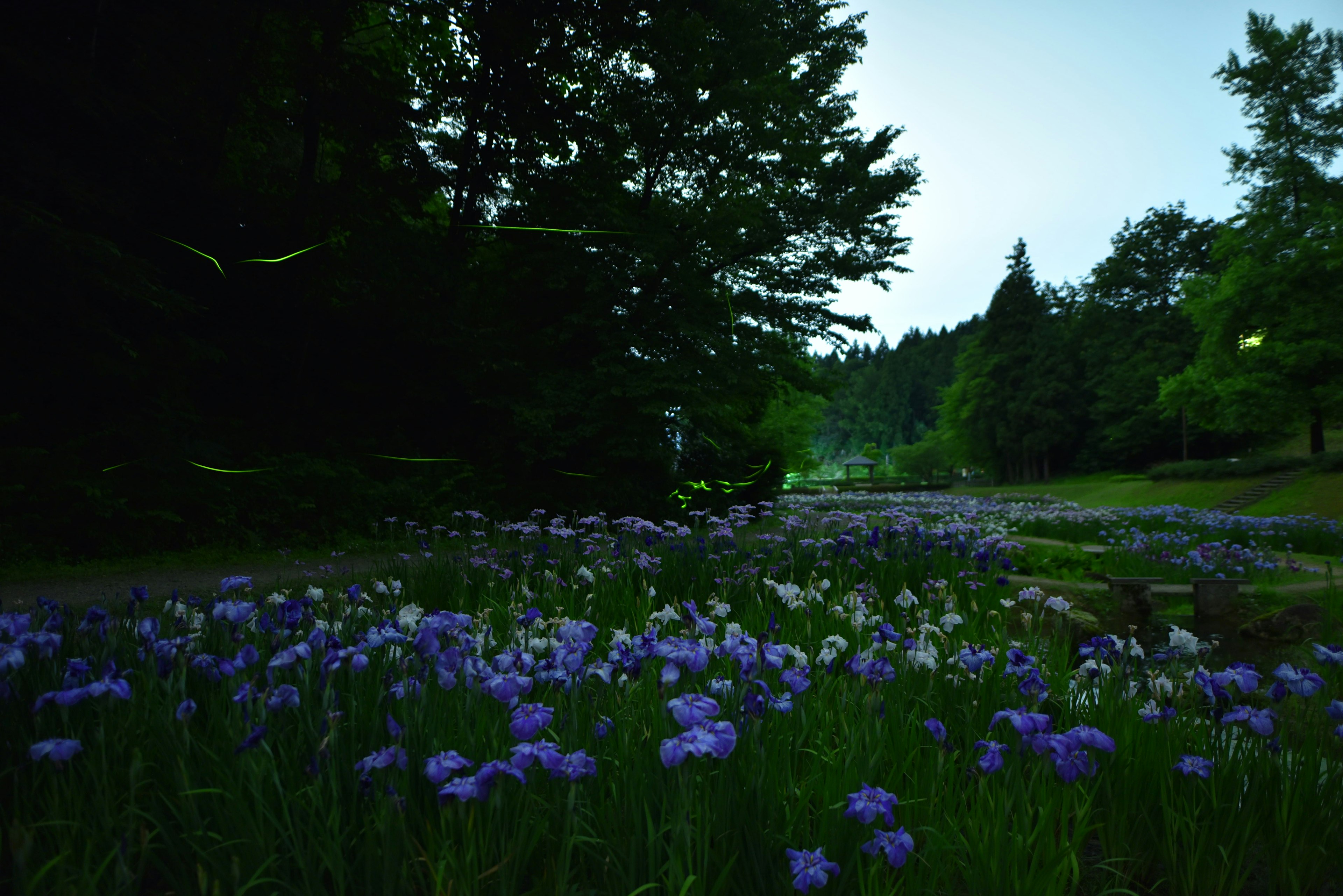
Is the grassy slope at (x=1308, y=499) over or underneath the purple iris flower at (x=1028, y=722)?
underneath

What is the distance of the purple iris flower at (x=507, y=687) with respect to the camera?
173 centimetres

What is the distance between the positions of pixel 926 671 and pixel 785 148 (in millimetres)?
11177

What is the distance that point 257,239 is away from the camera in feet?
29.9

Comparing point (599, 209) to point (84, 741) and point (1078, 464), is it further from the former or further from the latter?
point (1078, 464)

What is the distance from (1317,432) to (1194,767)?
31008 millimetres

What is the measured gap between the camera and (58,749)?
4.91 feet

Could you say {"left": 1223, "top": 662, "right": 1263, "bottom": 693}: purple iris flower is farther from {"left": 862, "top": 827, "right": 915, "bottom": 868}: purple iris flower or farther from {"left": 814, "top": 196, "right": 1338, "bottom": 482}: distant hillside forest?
{"left": 814, "top": 196, "right": 1338, "bottom": 482}: distant hillside forest

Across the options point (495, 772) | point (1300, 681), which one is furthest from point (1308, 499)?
point (495, 772)

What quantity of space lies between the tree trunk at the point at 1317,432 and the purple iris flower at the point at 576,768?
99.2 ft

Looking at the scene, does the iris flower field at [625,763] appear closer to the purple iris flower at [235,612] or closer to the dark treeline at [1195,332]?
the purple iris flower at [235,612]

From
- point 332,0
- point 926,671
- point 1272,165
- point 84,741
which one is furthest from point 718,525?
point 1272,165

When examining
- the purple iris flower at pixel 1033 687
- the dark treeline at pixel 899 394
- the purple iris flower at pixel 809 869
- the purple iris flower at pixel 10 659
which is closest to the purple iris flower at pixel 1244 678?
the purple iris flower at pixel 1033 687

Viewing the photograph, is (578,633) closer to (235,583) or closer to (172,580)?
(235,583)

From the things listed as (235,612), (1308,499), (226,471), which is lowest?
(1308,499)
